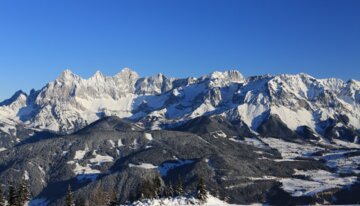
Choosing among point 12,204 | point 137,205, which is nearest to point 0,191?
point 12,204

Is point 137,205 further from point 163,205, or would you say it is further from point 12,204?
point 12,204

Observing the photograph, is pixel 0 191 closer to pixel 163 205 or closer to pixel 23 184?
pixel 23 184

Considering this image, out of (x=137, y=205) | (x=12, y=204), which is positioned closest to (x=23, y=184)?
(x=12, y=204)

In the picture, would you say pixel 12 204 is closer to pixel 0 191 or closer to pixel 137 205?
pixel 0 191

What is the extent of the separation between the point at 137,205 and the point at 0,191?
44759 mm

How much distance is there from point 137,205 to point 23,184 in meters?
36.8

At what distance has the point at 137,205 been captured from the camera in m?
196

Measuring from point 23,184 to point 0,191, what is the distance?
9252 mm

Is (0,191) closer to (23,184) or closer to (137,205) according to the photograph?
(23,184)

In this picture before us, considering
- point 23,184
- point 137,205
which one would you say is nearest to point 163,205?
point 137,205

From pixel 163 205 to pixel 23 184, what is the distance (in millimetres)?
44927

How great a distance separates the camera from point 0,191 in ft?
654

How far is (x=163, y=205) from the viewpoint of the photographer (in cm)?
19812

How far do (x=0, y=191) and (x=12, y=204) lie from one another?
894 cm
